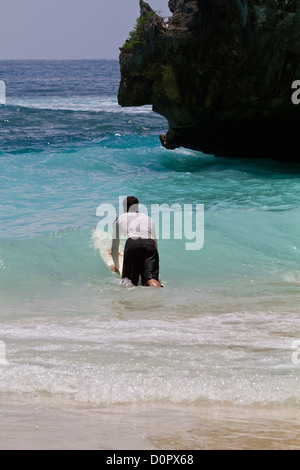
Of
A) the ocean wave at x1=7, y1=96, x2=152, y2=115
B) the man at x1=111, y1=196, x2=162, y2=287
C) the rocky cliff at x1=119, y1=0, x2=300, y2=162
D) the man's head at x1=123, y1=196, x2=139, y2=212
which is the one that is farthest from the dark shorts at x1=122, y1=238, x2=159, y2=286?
the ocean wave at x1=7, y1=96, x2=152, y2=115

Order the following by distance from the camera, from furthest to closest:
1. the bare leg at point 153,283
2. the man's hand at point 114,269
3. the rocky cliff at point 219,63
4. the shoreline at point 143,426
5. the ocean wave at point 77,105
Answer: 1. the ocean wave at point 77,105
2. the rocky cliff at point 219,63
3. the man's hand at point 114,269
4. the bare leg at point 153,283
5. the shoreline at point 143,426

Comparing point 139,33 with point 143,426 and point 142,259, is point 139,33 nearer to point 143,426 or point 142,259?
point 142,259

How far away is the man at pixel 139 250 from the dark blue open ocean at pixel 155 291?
1.10 ft

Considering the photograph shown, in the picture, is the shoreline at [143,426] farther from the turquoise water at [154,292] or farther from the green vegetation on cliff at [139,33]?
the green vegetation on cliff at [139,33]

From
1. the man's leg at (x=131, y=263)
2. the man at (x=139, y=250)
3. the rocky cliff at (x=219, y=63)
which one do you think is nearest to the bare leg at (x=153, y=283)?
the man at (x=139, y=250)

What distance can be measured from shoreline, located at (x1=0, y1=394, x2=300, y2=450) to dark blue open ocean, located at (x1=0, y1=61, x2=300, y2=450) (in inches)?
6.1

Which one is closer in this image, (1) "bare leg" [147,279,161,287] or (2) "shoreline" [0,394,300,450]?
(2) "shoreline" [0,394,300,450]

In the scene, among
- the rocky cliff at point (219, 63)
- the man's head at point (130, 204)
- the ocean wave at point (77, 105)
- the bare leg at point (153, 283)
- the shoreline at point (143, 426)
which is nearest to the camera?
the shoreline at point (143, 426)

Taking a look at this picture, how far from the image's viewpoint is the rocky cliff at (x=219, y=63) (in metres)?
16.2

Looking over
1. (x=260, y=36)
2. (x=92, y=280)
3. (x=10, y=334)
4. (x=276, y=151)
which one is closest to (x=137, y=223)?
(x=92, y=280)

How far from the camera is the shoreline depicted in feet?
11.7

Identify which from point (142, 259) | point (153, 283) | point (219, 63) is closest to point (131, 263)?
point (142, 259)

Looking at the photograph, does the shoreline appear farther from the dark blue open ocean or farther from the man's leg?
the man's leg
